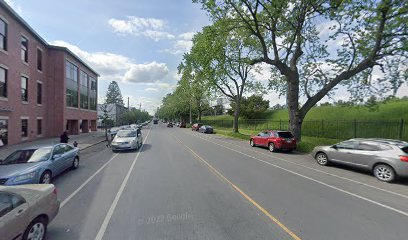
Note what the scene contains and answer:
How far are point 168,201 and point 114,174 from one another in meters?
3.85

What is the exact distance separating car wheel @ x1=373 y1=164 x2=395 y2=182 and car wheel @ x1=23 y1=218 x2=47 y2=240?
33.6 feet

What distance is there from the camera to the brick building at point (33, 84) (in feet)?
53.6

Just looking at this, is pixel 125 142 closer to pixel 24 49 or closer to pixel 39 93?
pixel 24 49

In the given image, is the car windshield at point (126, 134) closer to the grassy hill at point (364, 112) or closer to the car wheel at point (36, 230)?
the car wheel at point (36, 230)

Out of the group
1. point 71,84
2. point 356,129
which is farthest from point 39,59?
point 356,129

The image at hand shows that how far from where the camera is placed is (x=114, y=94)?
102 m

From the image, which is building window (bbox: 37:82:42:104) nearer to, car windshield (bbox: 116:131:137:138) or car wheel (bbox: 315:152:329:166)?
car windshield (bbox: 116:131:137:138)

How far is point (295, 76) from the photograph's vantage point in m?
15.4

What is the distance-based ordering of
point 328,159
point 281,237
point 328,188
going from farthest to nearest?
point 328,159, point 328,188, point 281,237

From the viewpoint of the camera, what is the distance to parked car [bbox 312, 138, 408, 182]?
7.37 m

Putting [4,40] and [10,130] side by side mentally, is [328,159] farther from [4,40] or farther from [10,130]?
[4,40]

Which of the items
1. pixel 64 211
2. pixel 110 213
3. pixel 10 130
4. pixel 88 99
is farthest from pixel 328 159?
pixel 88 99

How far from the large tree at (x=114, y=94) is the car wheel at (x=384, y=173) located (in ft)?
341

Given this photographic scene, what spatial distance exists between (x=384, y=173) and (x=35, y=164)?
12227mm
